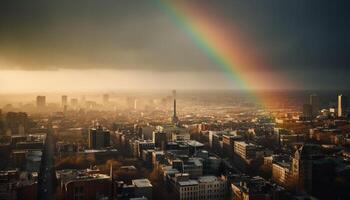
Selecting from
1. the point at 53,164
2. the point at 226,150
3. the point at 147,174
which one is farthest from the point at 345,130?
the point at 53,164

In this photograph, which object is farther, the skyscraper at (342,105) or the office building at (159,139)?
the skyscraper at (342,105)

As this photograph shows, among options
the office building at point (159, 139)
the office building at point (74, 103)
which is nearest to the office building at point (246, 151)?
the office building at point (159, 139)

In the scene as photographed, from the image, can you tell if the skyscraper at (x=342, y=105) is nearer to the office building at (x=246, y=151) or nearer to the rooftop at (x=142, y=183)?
the office building at (x=246, y=151)

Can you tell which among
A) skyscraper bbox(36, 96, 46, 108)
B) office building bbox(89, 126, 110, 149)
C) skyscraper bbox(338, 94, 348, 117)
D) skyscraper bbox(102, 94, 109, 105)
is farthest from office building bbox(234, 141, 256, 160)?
skyscraper bbox(102, 94, 109, 105)

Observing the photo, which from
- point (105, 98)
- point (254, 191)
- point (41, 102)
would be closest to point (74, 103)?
point (105, 98)

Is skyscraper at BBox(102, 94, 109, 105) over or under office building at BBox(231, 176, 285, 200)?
over

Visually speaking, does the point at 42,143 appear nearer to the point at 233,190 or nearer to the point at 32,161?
the point at 32,161

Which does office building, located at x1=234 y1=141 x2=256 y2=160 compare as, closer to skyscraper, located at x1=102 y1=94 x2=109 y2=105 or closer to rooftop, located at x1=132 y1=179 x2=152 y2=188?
rooftop, located at x1=132 y1=179 x2=152 y2=188

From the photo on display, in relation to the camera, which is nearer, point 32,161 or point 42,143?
point 32,161

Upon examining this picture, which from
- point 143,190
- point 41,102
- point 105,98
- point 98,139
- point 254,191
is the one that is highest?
point 105,98

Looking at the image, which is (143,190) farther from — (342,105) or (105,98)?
(105,98)

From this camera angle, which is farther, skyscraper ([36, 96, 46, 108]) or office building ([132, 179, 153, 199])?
skyscraper ([36, 96, 46, 108])
